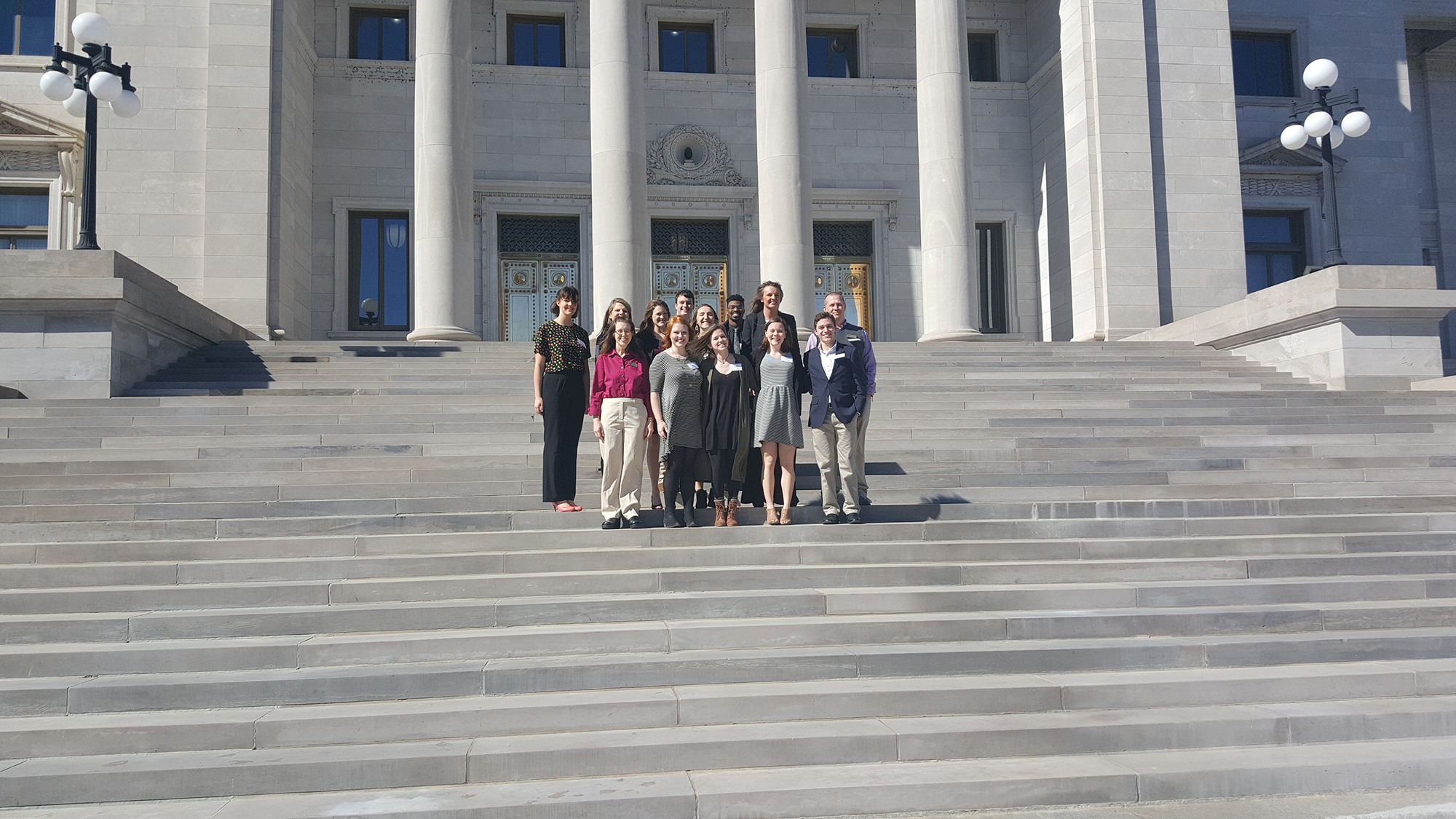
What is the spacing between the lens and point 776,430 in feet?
29.7

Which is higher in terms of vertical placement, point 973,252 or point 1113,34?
point 1113,34

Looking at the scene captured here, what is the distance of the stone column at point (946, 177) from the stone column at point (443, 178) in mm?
8531

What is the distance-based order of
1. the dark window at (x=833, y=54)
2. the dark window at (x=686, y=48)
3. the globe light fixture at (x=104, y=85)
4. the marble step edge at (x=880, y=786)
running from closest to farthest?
the marble step edge at (x=880, y=786) → the globe light fixture at (x=104, y=85) → the dark window at (x=686, y=48) → the dark window at (x=833, y=54)

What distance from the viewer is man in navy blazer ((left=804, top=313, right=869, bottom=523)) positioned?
907 centimetres

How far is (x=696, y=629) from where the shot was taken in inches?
278

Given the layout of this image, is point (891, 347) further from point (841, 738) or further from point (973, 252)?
point (841, 738)

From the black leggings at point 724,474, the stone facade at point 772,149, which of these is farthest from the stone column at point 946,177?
the black leggings at point 724,474

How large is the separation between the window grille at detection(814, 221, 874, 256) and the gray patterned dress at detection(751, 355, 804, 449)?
16.7 metres

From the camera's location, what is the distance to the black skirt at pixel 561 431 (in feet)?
30.2

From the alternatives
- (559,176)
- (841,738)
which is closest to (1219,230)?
(559,176)

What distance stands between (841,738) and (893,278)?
20.5 metres

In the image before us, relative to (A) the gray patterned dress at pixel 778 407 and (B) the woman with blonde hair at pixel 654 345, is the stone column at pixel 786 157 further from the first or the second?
(A) the gray patterned dress at pixel 778 407

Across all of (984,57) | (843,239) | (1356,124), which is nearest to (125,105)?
(843,239)

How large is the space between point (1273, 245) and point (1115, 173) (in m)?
6.19
